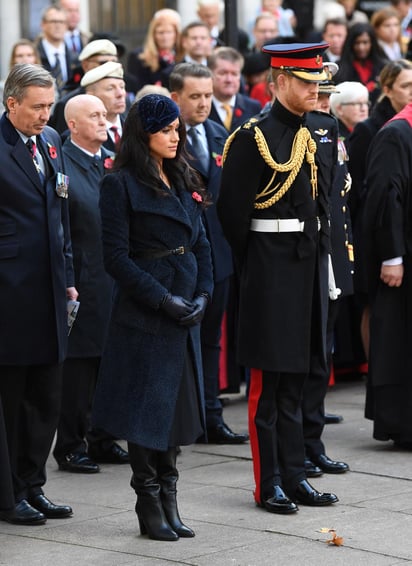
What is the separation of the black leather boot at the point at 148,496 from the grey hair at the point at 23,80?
1702mm

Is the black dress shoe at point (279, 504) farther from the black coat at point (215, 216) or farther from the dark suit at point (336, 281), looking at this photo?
the black coat at point (215, 216)

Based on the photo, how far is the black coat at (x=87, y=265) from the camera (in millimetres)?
8023

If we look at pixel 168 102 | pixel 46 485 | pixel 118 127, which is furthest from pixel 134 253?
pixel 118 127

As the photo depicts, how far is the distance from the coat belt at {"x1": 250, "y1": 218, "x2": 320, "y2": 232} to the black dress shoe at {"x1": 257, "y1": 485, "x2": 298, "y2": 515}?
1192 mm

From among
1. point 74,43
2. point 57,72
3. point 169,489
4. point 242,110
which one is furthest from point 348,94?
point 74,43

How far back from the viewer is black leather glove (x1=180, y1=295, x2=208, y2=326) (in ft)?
21.0

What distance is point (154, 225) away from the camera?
6.46 meters

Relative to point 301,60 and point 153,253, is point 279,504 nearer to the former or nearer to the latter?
point 153,253

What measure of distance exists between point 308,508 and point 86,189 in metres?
2.22

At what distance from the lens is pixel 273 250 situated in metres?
6.94

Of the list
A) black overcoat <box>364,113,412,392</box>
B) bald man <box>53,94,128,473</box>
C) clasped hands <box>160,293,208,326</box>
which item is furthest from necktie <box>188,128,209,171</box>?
clasped hands <box>160,293,208,326</box>

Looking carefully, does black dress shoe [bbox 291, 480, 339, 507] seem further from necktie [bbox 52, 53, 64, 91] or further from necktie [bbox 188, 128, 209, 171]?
necktie [bbox 52, 53, 64, 91]

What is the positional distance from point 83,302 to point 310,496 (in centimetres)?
183

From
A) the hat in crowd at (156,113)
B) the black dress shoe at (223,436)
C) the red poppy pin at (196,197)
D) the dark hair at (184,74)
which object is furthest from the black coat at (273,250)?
the dark hair at (184,74)
